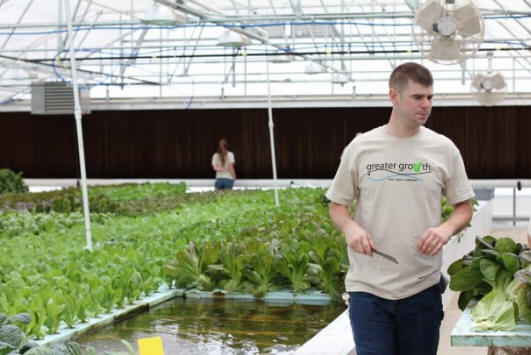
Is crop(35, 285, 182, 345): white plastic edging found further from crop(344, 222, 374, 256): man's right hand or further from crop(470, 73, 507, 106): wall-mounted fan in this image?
crop(470, 73, 507, 106): wall-mounted fan

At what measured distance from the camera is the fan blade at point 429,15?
8.16 meters

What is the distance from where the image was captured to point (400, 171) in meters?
3.26

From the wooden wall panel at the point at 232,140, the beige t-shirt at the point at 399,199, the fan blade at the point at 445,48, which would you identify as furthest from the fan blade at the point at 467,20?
Result: the wooden wall panel at the point at 232,140

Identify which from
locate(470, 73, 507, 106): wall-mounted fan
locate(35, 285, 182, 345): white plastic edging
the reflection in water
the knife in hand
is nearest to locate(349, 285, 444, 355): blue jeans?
the knife in hand

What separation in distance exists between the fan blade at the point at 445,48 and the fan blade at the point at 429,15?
124 millimetres

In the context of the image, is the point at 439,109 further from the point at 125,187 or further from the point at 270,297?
the point at 270,297

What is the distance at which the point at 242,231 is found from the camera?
27.7ft

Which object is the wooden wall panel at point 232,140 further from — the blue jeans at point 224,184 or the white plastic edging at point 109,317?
the white plastic edging at point 109,317

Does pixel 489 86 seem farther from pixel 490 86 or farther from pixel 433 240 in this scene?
pixel 433 240

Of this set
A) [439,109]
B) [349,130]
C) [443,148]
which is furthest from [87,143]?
[443,148]

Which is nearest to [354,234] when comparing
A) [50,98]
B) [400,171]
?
[400,171]

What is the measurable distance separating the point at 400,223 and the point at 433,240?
164 millimetres

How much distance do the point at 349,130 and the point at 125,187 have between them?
25.4 feet

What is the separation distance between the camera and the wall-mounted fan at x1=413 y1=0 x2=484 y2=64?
26.7 feet
